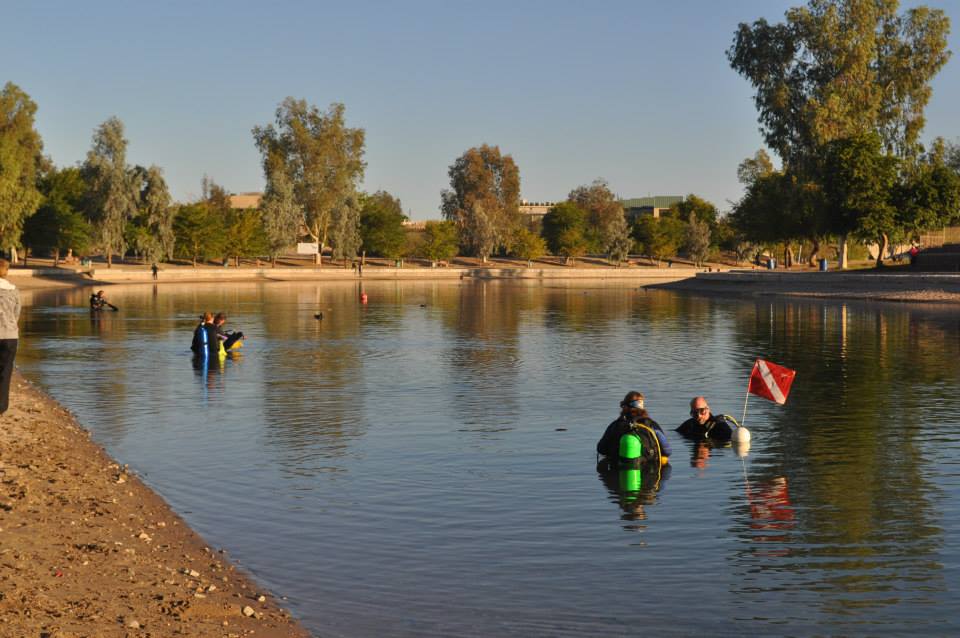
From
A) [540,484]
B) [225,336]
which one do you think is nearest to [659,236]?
[225,336]

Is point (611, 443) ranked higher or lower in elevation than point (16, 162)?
lower

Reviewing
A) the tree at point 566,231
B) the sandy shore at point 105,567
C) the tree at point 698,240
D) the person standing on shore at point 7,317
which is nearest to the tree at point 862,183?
the person standing on shore at point 7,317

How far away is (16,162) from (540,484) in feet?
292

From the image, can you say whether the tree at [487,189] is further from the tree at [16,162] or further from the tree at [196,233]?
the tree at [16,162]

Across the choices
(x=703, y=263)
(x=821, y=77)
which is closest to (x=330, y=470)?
(x=821, y=77)

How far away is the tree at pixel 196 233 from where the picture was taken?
134250 millimetres

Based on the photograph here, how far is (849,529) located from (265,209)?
429 ft

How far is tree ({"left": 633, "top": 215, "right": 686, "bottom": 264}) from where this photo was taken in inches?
7039

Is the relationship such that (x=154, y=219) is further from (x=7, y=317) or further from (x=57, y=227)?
(x=7, y=317)

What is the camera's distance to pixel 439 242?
16312 cm

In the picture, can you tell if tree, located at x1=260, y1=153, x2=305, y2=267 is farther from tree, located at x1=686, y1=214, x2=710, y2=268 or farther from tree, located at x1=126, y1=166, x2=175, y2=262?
tree, located at x1=686, y1=214, x2=710, y2=268

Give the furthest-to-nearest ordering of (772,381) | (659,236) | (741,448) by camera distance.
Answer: (659,236) → (772,381) → (741,448)

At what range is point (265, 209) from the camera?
138125 mm

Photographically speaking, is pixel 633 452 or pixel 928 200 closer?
pixel 633 452
